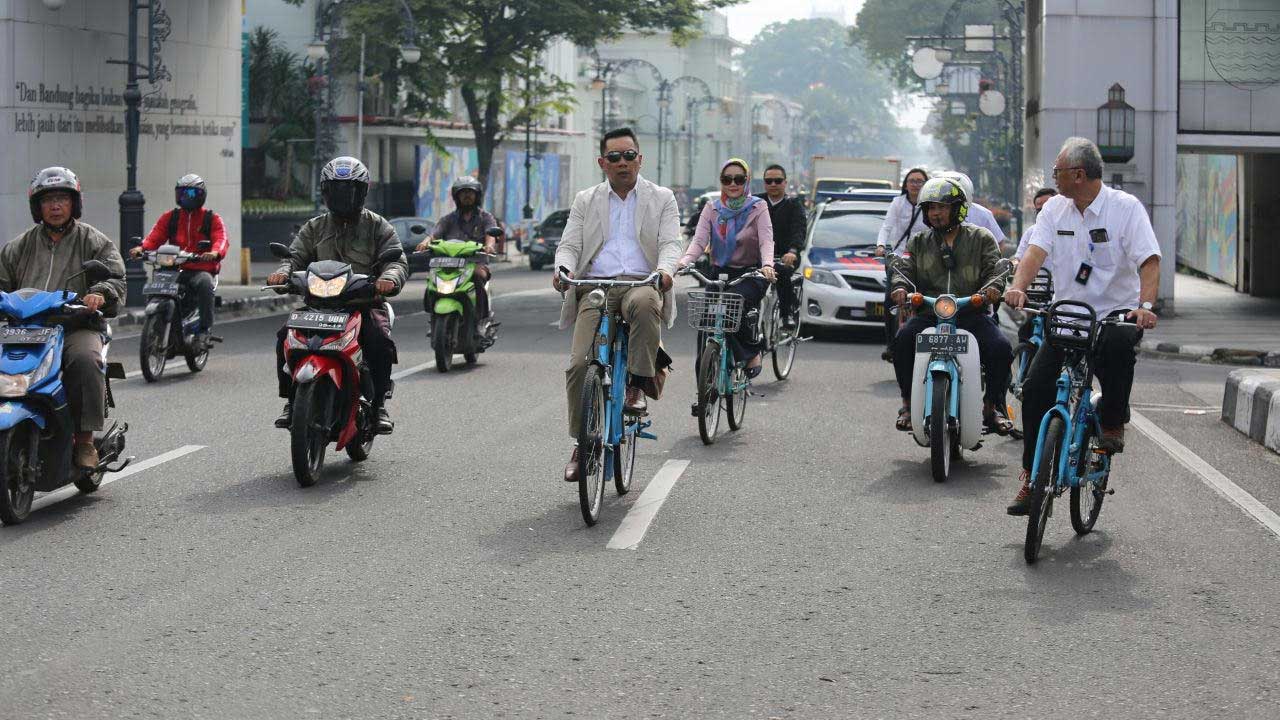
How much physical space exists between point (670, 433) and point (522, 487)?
2388mm

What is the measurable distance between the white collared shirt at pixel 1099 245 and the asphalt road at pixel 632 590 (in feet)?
3.79

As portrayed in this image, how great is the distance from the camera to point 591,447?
7.59 m

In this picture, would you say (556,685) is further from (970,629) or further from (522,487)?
(522,487)

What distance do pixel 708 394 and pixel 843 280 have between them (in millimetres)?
8389

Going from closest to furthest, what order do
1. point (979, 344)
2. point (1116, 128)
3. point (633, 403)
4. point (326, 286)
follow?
point (633, 403), point (326, 286), point (979, 344), point (1116, 128)

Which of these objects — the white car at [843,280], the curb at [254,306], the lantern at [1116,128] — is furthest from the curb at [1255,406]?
the curb at [254,306]

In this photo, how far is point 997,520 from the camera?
8.11m

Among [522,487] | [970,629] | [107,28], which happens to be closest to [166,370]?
[522,487]

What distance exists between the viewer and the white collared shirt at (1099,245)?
7441mm

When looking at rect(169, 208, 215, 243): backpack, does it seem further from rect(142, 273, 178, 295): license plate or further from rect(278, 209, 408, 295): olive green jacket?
rect(278, 209, 408, 295): olive green jacket

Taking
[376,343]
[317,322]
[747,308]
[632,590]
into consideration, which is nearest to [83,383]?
[317,322]

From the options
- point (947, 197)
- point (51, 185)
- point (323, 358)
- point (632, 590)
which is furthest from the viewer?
point (947, 197)

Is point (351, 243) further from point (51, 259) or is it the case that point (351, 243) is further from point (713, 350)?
point (713, 350)

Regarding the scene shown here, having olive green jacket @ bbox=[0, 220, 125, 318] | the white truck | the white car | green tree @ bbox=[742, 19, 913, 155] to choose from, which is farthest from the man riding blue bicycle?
green tree @ bbox=[742, 19, 913, 155]
